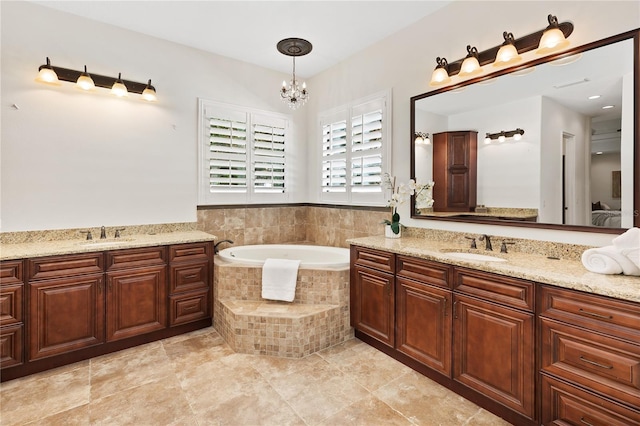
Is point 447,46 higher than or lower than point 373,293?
higher

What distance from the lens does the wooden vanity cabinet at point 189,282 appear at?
3037 mm

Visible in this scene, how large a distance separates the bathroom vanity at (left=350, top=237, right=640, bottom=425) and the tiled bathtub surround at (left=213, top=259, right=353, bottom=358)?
1.27 ft

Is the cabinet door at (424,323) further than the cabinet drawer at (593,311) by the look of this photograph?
Yes

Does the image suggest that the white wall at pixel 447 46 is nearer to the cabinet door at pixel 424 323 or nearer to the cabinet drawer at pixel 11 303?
the cabinet door at pixel 424 323

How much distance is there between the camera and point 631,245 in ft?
5.35

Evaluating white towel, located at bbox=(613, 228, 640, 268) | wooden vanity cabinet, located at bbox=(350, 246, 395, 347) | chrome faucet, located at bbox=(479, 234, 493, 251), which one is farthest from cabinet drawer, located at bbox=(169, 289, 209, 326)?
white towel, located at bbox=(613, 228, 640, 268)

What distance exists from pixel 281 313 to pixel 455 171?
1947 millimetres

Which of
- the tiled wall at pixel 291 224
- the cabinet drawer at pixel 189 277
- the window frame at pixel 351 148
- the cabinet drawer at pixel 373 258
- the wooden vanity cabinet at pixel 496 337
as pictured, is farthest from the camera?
the tiled wall at pixel 291 224

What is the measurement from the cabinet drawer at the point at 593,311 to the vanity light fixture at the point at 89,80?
3.70 m

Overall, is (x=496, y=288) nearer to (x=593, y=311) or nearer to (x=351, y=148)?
(x=593, y=311)

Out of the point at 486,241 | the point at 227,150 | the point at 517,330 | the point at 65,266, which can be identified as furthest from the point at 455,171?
the point at 65,266

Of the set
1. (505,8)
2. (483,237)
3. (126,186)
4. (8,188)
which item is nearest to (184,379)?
(126,186)

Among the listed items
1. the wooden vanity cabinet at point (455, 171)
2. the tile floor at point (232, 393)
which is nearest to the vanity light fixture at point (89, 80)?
the tile floor at point (232, 393)

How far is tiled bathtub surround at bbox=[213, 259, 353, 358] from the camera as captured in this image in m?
2.67
